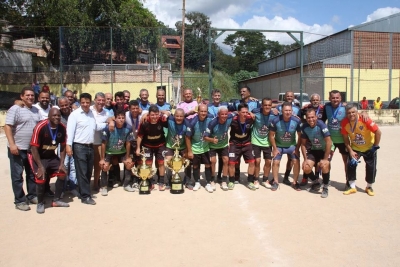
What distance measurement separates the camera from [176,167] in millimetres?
6660

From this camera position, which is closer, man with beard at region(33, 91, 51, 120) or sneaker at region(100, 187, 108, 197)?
man with beard at region(33, 91, 51, 120)

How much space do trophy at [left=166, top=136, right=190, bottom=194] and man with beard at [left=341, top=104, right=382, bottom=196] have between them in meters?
3.02

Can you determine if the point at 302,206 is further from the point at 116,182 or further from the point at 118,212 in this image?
the point at 116,182

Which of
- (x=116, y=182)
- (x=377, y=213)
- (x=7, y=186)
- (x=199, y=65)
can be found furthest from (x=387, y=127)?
(x=7, y=186)

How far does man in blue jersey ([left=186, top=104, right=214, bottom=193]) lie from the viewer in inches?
265

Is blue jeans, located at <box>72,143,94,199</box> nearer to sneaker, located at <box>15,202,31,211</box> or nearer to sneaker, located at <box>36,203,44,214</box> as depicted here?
sneaker, located at <box>36,203,44,214</box>

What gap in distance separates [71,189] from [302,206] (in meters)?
4.22

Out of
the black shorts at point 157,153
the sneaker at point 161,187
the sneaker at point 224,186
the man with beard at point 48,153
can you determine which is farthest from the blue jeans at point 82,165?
the sneaker at point 224,186

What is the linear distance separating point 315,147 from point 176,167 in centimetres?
266

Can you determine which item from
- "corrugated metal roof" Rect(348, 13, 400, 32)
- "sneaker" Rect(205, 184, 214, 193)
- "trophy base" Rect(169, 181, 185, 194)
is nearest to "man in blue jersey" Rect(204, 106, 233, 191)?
"sneaker" Rect(205, 184, 214, 193)

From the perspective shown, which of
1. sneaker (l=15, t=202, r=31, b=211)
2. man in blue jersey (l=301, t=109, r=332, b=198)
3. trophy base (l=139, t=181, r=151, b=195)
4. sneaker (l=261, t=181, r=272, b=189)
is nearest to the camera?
sneaker (l=15, t=202, r=31, b=211)

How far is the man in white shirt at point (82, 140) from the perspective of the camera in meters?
5.91

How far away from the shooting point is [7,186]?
7.25 metres

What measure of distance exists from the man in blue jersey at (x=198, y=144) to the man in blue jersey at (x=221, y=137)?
114mm
